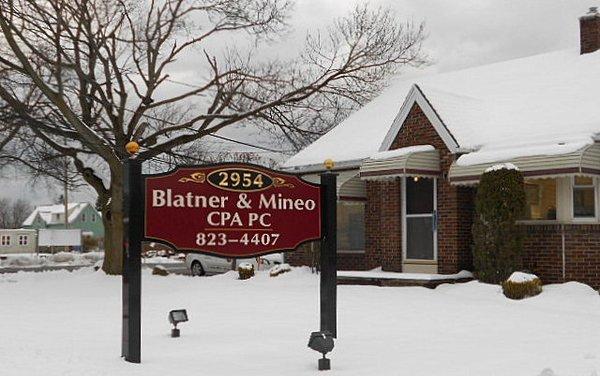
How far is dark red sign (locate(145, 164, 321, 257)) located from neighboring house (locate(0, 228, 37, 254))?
7076cm

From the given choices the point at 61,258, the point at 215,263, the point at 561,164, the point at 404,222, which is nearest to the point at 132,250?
the point at 561,164

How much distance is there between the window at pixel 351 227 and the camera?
22.9m

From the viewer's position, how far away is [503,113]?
1903cm

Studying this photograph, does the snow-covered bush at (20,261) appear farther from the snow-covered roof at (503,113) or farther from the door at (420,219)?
the door at (420,219)

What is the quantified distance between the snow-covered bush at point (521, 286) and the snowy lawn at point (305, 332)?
0.60ft

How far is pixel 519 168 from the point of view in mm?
16031

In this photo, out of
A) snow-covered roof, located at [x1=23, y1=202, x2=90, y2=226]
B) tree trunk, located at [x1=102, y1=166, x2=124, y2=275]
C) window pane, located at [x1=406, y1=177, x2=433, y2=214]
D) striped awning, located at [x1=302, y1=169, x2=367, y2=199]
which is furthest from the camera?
snow-covered roof, located at [x1=23, y1=202, x2=90, y2=226]

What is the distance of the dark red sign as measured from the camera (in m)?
9.20

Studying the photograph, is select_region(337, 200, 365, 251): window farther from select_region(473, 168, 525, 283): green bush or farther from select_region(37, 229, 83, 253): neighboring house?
select_region(37, 229, 83, 253): neighboring house

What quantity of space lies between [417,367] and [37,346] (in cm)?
484

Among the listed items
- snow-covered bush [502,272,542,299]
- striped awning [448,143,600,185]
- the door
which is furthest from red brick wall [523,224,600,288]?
the door

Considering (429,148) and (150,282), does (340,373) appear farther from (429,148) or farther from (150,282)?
(150,282)

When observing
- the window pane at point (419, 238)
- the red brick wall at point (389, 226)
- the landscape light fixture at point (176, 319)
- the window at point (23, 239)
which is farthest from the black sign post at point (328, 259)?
the window at point (23, 239)

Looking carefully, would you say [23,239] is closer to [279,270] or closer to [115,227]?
[115,227]
